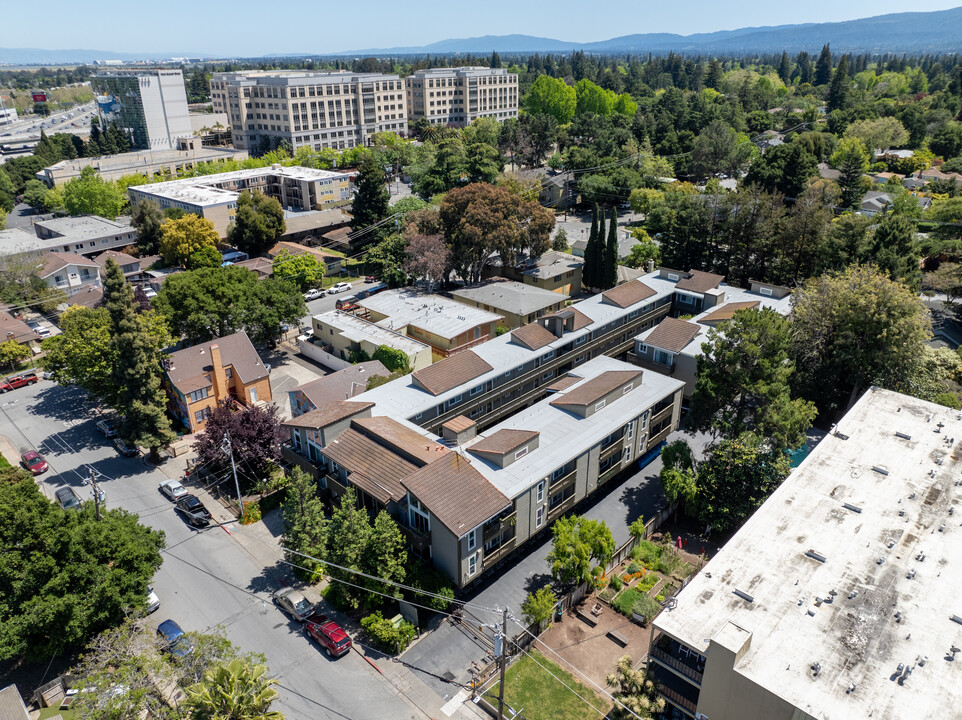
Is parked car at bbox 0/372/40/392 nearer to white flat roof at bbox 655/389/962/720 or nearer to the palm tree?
the palm tree

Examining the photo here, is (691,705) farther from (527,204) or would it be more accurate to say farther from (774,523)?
(527,204)

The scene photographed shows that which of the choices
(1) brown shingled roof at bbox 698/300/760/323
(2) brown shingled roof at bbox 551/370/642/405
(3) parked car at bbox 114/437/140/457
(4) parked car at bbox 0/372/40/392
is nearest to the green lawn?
(2) brown shingled roof at bbox 551/370/642/405

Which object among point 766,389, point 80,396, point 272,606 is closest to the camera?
point 272,606

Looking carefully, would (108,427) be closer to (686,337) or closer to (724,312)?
(686,337)

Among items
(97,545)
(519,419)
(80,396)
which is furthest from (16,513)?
(80,396)

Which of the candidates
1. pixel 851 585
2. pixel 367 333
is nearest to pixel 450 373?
pixel 367 333

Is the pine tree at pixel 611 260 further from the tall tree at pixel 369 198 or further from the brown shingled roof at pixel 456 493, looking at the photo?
the brown shingled roof at pixel 456 493

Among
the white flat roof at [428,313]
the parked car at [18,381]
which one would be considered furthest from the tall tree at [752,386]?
the parked car at [18,381]
